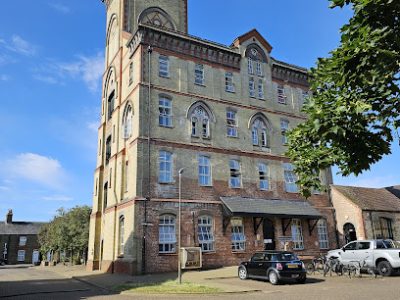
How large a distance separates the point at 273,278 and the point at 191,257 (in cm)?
673

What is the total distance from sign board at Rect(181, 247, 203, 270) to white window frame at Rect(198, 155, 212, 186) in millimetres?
4977

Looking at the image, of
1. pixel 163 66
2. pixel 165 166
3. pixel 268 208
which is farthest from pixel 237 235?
pixel 163 66

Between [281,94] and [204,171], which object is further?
[281,94]

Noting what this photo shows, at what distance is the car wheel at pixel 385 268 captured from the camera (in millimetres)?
17384

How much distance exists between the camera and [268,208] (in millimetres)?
25969

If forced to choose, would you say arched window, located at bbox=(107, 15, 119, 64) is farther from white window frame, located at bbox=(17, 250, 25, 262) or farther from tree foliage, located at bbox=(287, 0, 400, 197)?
white window frame, located at bbox=(17, 250, 25, 262)

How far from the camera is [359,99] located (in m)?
6.95

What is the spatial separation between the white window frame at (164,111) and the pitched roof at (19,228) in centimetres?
5698

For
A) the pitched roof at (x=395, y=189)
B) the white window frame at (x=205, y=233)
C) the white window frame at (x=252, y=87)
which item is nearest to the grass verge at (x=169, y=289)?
the white window frame at (x=205, y=233)

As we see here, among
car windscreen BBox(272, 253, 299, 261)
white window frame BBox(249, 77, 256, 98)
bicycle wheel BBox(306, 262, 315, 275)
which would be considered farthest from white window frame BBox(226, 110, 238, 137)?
Answer: car windscreen BBox(272, 253, 299, 261)

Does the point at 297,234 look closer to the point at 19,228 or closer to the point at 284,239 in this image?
the point at 284,239

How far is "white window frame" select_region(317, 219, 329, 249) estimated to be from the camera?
29028 millimetres

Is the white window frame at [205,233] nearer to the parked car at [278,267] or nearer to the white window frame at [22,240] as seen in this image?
the parked car at [278,267]

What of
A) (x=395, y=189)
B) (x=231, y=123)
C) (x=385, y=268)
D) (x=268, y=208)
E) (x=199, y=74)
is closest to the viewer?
(x=385, y=268)
